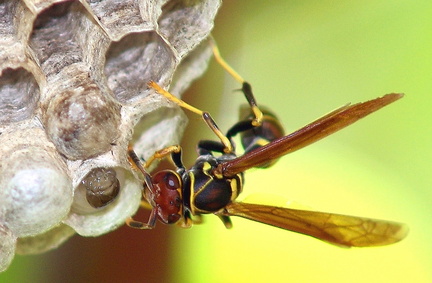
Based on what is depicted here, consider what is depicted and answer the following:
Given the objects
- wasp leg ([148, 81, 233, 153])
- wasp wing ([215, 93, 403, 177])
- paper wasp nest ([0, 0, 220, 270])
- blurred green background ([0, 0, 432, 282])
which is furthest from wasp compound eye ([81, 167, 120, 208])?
blurred green background ([0, 0, 432, 282])

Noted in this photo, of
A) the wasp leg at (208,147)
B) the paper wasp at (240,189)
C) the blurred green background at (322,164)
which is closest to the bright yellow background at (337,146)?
the blurred green background at (322,164)

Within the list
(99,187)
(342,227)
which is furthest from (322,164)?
(99,187)

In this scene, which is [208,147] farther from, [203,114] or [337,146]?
[337,146]

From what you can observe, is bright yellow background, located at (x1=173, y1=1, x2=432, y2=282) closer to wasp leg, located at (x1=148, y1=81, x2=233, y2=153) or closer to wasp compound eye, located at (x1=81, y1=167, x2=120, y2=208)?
wasp leg, located at (x1=148, y1=81, x2=233, y2=153)

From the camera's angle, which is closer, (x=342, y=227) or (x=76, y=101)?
(x=76, y=101)

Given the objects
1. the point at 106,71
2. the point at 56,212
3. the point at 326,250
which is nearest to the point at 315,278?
the point at 326,250
